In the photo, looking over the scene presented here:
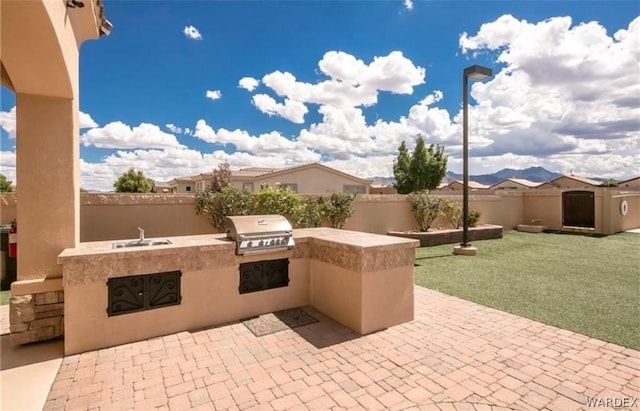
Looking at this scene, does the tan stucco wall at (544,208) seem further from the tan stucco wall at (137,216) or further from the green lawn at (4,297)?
the green lawn at (4,297)

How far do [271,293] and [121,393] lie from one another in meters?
2.35

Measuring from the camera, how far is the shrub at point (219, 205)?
8.49m

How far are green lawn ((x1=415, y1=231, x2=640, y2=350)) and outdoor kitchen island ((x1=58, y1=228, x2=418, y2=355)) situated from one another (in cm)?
236

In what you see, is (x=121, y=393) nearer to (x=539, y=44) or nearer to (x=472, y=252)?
(x=472, y=252)

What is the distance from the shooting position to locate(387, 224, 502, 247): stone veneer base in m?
11.4

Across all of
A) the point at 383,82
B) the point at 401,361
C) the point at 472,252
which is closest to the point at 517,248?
the point at 472,252

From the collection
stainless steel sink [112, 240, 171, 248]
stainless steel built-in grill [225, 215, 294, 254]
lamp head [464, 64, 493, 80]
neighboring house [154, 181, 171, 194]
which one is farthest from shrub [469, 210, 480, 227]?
neighboring house [154, 181, 171, 194]

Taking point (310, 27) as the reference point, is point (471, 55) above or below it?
below

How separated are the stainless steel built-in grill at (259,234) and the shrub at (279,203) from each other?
4143 millimetres

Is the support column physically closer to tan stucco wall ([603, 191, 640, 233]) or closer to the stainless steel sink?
the stainless steel sink

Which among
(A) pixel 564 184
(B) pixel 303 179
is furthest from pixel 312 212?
(A) pixel 564 184

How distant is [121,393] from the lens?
9.39 feet

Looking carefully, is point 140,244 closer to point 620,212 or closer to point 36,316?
point 36,316

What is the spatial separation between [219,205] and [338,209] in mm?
4001
